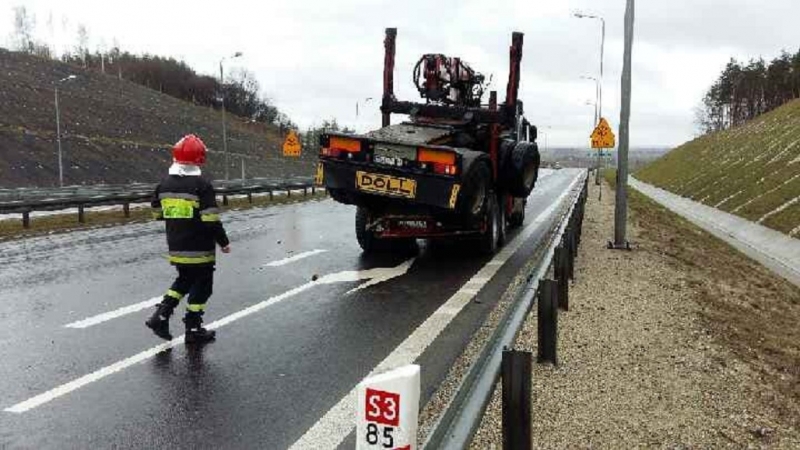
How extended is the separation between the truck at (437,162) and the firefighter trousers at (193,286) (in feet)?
14.5

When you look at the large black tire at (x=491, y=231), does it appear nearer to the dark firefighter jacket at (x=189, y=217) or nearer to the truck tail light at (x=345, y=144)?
the truck tail light at (x=345, y=144)

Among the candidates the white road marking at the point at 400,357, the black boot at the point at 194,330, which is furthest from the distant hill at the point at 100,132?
the black boot at the point at 194,330

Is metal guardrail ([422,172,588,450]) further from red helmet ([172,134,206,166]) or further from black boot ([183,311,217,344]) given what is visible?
red helmet ([172,134,206,166])

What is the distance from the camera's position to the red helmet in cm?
645

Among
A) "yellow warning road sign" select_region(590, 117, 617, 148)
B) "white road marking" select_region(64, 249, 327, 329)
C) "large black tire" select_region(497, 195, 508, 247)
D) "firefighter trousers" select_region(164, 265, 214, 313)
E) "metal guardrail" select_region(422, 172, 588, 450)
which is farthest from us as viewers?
"yellow warning road sign" select_region(590, 117, 617, 148)

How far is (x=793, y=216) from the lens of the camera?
24281mm

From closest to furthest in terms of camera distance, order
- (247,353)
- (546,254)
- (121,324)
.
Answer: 1. (247,353)
2. (121,324)
3. (546,254)

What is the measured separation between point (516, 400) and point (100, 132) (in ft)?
192

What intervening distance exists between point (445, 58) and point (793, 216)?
55.2 ft

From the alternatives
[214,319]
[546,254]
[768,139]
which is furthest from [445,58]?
[768,139]

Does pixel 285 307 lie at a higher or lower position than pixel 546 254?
lower

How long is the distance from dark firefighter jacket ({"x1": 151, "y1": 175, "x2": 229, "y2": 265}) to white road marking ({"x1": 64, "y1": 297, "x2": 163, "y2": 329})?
1.64 meters

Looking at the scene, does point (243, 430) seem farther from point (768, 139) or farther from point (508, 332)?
point (768, 139)

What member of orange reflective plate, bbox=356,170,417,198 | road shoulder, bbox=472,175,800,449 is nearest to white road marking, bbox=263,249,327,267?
orange reflective plate, bbox=356,170,417,198
